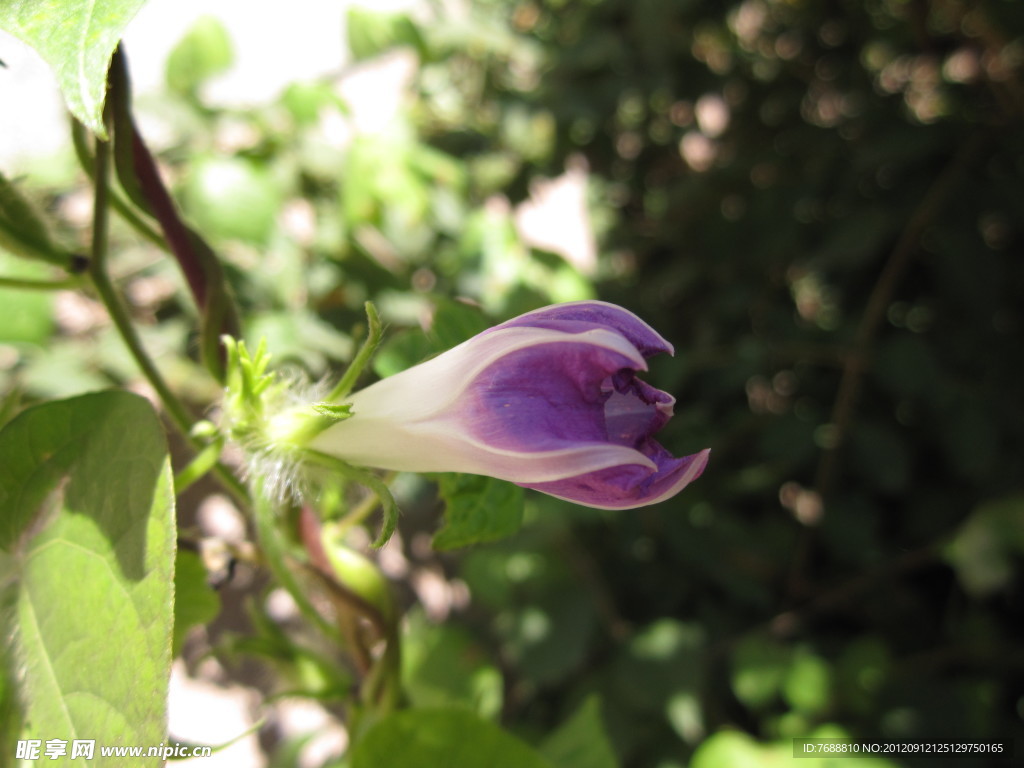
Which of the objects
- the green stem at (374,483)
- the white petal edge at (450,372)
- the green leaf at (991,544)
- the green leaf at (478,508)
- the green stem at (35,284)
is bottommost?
the green leaf at (991,544)

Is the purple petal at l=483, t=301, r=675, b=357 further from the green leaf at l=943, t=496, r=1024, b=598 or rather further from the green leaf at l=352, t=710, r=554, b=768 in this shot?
the green leaf at l=943, t=496, r=1024, b=598

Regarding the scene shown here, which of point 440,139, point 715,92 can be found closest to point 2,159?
point 440,139

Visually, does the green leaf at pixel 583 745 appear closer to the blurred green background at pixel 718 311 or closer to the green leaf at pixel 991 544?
the blurred green background at pixel 718 311

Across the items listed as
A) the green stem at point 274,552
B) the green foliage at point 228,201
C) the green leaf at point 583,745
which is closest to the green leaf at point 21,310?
the green foliage at point 228,201

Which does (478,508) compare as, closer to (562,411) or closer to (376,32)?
(562,411)

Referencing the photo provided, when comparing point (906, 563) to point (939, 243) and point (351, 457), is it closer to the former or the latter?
point (939, 243)

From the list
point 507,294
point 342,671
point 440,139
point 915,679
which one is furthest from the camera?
point 440,139

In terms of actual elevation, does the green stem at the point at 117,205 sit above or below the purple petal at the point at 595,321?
above
